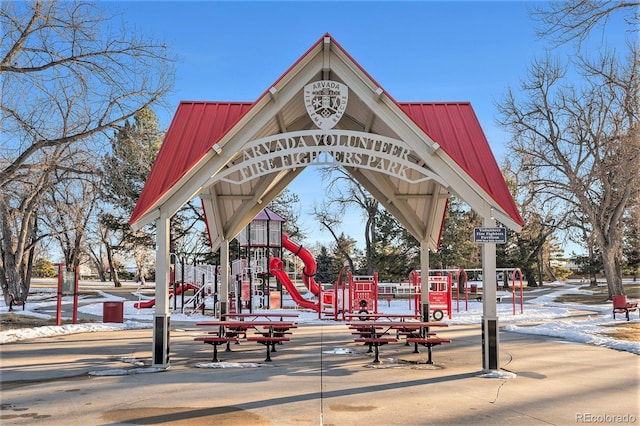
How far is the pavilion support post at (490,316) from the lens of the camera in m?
9.97

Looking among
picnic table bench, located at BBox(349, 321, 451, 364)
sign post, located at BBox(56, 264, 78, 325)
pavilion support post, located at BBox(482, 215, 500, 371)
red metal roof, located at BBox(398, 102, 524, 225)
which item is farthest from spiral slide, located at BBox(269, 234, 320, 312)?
pavilion support post, located at BBox(482, 215, 500, 371)

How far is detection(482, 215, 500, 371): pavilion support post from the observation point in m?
9.97

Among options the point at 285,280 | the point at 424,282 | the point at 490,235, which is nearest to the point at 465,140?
the point at 490,235

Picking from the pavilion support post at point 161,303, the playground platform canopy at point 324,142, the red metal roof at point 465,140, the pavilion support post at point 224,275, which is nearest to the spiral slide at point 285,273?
the pavilion support post at point 224,275

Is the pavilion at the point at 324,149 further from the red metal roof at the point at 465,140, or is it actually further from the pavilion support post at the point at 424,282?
the pavilion support post at the point at 424,282

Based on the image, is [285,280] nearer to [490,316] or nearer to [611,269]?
[611,269]

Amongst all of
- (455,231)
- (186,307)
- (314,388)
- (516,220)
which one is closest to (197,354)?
(314,388)

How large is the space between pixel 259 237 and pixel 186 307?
531 centimetres

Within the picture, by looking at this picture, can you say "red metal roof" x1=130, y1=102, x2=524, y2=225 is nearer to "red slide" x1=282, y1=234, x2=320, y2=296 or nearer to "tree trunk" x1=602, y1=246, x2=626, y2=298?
"red slide" x1=282, y1=234, x2=320, y2=296

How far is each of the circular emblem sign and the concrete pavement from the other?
471cm

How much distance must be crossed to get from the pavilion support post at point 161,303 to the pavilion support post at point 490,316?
5.77 m

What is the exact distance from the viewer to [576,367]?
10.7 m

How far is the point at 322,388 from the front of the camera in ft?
28.2

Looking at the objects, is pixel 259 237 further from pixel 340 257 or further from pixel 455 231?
pixel 340 257
